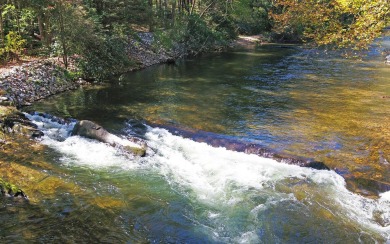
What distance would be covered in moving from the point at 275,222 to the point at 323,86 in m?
14.8

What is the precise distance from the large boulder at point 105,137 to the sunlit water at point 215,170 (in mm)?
314

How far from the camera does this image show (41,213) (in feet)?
24.2

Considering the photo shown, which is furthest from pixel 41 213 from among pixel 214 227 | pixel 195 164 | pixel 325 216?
pixel 325 216

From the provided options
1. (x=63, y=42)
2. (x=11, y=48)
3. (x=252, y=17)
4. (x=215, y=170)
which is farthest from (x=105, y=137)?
(x=252, y=17)

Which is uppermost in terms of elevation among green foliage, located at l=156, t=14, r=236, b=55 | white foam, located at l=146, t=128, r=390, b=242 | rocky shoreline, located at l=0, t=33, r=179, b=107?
green foliage, located at l=156, t=14, r=236, b=55

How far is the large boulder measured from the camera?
11.1m

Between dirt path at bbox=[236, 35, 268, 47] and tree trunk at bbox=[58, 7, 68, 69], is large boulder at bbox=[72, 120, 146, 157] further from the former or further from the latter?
dirt path at bbox=[236, 35, 268, 47]

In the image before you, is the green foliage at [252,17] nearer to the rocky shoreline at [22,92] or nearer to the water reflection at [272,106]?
the water reflection at [272,106]

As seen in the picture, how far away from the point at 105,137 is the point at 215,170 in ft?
13.4

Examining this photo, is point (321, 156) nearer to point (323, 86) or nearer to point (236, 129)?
point (236, 129)

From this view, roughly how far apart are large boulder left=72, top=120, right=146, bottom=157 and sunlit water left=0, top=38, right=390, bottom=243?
31 cm

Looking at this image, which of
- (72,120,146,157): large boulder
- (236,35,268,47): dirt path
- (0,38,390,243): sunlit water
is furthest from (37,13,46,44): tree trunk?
(236,35,268,47): dirt path

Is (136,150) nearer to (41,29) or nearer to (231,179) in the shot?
(231,179)

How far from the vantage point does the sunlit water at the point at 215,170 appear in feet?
24.0
